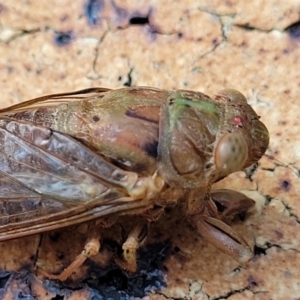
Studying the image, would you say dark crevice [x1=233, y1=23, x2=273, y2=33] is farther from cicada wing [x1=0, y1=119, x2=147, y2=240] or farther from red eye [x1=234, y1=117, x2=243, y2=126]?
cicada wing [x1=0, y1=119, x2=147, y2=240]

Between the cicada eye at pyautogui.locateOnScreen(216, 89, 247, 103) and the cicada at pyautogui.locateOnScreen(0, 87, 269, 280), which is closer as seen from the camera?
the cicada at pyautogui.locateOnScreen(0, 87, 269, 280)

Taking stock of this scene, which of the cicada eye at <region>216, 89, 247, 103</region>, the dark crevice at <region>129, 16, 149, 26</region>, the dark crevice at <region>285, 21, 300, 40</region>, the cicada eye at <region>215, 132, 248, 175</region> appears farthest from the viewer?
the dark crevice at <region>129, 16, 149, 26</region>

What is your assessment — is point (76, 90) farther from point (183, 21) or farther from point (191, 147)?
point (191, 147)

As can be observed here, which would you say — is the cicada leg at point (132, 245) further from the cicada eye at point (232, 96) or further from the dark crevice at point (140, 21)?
the dark crevice at point (140, 21)

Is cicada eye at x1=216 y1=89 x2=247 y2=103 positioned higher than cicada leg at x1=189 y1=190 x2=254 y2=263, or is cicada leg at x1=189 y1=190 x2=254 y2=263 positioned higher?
cicada eye at x1=216 y1=89 x2=247 y2=103

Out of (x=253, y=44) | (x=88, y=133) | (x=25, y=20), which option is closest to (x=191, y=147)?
(x=88, y=133)

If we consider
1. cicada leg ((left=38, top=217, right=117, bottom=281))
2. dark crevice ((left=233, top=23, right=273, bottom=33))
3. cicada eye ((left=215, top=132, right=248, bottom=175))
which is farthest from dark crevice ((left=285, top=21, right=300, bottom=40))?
cicada leg ((left=38, top=217, right=117, bottom=281))

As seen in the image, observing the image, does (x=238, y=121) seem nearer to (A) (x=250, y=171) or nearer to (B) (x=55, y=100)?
(A) (x=250, y=171)

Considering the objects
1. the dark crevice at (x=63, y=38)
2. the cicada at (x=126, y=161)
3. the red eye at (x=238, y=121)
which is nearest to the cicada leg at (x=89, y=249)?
the cicada at (x=126, y=161)
